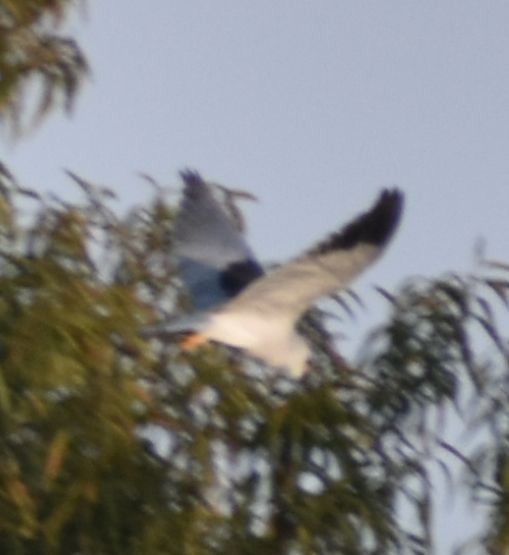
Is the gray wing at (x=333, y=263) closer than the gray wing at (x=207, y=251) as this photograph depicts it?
Yes

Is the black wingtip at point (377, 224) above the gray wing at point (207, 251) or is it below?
above

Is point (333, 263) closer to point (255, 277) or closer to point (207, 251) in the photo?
point (255, 277)

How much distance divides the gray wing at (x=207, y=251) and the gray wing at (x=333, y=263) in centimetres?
20

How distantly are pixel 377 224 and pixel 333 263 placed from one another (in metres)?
0.14

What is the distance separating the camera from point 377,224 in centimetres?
573

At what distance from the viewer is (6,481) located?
4.98 m

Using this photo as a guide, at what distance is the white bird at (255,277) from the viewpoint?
5.71m

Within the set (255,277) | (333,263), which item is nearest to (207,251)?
(255,277)

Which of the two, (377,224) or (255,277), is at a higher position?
(377,224)

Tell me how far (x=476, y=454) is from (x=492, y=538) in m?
0.27

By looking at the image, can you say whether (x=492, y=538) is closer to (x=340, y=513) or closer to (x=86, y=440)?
(x=340, y=513)

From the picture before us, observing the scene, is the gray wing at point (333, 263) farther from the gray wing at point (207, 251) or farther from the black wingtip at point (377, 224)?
the gray wing at point (207, 251)

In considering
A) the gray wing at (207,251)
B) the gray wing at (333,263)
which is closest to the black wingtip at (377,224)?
the gray wing at (333,263)

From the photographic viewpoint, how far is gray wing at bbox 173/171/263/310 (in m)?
6.11
